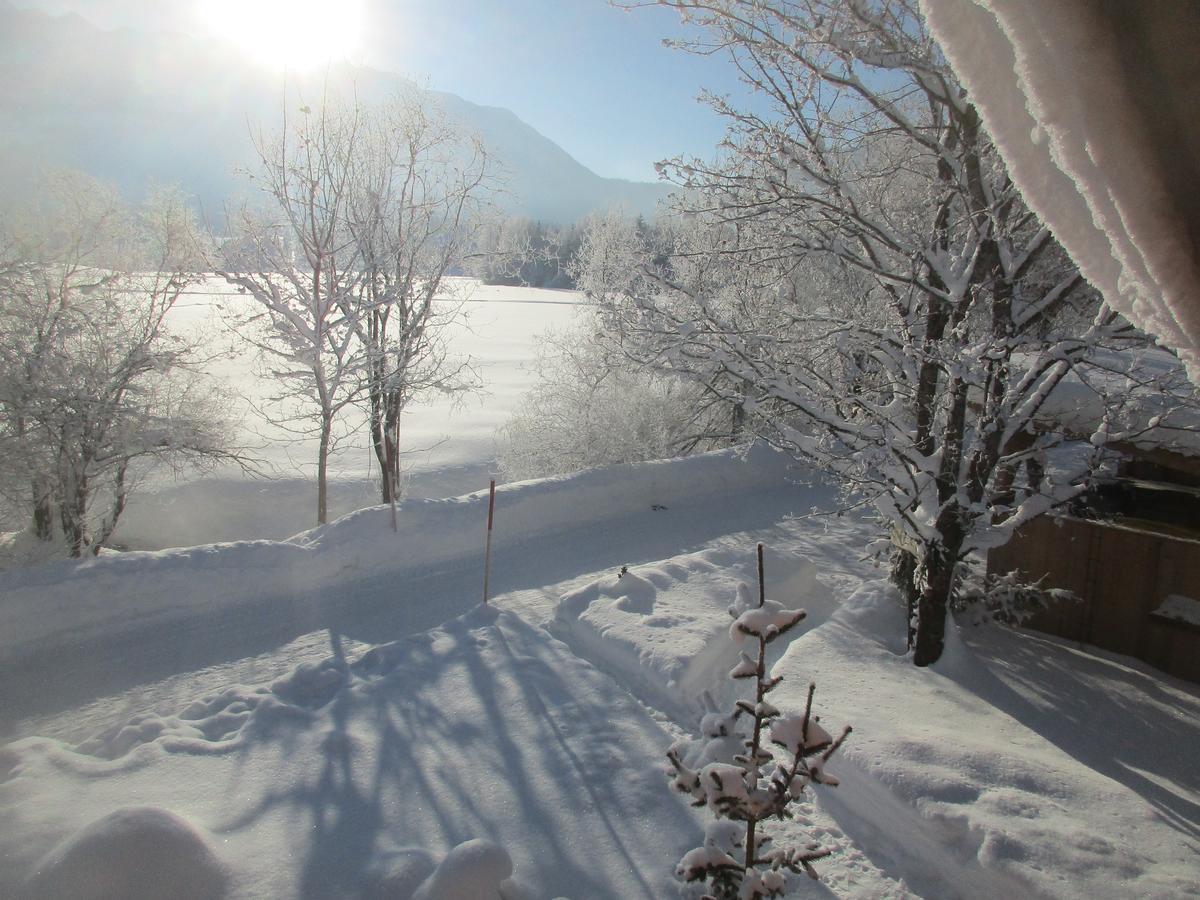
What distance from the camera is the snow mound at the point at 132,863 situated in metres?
2.77

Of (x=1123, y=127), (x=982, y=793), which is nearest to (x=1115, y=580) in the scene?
(x=982, y=793)

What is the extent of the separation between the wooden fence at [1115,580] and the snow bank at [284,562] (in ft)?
17.6

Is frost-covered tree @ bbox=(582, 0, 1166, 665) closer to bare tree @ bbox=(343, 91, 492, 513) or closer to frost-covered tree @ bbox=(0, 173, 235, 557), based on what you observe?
bare tree @ bbox=(343, 91, 492, 513)

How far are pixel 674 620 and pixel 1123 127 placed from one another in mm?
5569

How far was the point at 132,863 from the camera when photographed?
2.85 m

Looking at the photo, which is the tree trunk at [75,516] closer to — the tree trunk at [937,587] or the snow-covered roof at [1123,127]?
the tree trunk at [937,587]

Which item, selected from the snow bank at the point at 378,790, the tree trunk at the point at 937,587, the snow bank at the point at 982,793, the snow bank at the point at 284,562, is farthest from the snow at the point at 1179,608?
the snow bank at the point at 284,562

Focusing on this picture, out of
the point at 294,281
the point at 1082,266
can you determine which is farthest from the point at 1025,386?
the point at 294,281

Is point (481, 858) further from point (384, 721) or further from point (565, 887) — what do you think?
point (384, 721)

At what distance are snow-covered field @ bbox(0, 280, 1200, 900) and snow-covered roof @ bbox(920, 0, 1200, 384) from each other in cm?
329

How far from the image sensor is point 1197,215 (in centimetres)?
55

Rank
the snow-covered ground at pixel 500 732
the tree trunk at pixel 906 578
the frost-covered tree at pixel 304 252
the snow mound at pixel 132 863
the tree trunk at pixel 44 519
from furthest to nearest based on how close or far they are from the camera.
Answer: the tree trunk at pixel 44 519 → the frost-covered tree at pixel 304 252 → the tree trunk at pixel 906 578 → the snow-covered ground at pixel 500 732 → the snow mound at pixel 132 863

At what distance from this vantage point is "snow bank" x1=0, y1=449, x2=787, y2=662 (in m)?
5.76

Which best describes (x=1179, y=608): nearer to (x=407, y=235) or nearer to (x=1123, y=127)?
(x=1123, y=127)
